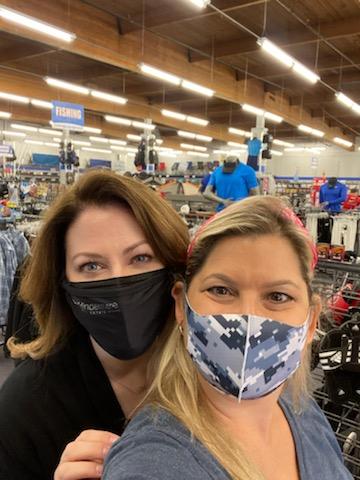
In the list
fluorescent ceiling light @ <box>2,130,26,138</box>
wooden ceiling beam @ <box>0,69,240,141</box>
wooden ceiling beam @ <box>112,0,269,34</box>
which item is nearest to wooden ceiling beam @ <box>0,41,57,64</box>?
wooden ceiling beam @ <box>0,69,240,141</box>

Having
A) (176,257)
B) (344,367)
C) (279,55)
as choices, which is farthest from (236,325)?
(279,55)

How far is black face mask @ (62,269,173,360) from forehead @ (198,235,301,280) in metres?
0.26

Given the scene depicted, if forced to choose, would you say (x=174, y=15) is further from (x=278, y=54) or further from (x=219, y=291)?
(x=219, y=291)

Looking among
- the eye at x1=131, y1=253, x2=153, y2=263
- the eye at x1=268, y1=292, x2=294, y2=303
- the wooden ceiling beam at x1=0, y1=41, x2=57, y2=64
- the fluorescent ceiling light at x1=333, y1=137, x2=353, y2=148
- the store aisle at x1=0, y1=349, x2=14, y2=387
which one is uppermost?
the wooden ceiling beam at x1=0, y1=41, x2=57, y2=64

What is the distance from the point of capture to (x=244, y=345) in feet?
3.17

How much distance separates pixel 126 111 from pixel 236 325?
15.0 metres

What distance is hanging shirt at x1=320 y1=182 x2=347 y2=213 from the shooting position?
9164 mm

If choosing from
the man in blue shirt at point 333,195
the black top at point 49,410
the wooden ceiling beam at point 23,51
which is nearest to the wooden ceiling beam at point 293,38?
the man in blue shirt at point 333,195

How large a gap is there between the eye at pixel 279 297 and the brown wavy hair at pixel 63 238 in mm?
354

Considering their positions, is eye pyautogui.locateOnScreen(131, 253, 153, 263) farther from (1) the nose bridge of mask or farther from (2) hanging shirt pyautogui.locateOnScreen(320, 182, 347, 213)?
(2) hanging shirt pyautogui.locateOnScreen(320, 182, 347, 213)

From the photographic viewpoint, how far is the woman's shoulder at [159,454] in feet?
2.46

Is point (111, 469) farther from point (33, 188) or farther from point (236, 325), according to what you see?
point (33, 188)

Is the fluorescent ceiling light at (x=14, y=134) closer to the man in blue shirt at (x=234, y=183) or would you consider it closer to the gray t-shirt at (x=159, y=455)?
the man in blue shirt at (x=234, y=183)

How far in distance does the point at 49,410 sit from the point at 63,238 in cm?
49
